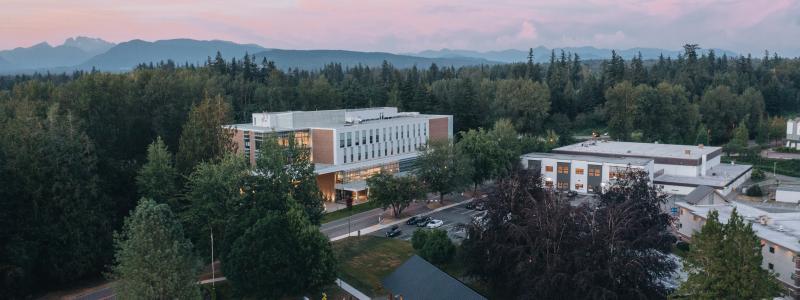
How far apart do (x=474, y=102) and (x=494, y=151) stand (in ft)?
81.3

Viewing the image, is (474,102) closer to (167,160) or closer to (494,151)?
(494,151)

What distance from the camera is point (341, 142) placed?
49.8 metres

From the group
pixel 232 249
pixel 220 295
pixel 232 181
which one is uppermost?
pixel 232 181

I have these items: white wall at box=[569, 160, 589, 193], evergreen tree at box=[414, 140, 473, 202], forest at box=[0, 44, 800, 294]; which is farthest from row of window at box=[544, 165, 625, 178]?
forest at box=[0, 44, 800, 294]

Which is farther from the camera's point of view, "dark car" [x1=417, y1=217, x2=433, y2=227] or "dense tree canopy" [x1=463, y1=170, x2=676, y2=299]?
"dark car" [x1=417, y1=217, x2=433, y2=227]

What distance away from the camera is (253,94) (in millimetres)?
81188

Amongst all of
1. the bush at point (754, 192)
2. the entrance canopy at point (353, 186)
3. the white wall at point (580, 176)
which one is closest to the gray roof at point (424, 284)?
the entrance canopy at point (353, 186)

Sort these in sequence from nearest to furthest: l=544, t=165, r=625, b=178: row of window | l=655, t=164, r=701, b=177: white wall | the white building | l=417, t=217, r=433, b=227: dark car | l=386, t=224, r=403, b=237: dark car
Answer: the white building < l=386, t=224, r=403, b=237: dark car < l=417, t=217, r=433, b=227: dark car < l=544, t=165, r=625, b=178: row of window < l=655, t=164, r=701, b=177: white wall

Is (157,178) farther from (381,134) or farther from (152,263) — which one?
(381,134)

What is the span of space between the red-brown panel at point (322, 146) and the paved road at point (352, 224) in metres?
7.15

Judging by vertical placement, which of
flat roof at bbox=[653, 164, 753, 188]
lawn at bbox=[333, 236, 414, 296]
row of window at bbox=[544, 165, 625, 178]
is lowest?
lawn at bbox=[333, 236, 414, 296]

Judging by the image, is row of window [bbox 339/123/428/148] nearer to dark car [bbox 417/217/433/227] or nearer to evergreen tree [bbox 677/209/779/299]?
dark car [bbox 417/217/433/227]

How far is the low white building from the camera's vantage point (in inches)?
1956

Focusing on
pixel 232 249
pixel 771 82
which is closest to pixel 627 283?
pixel 232 249
